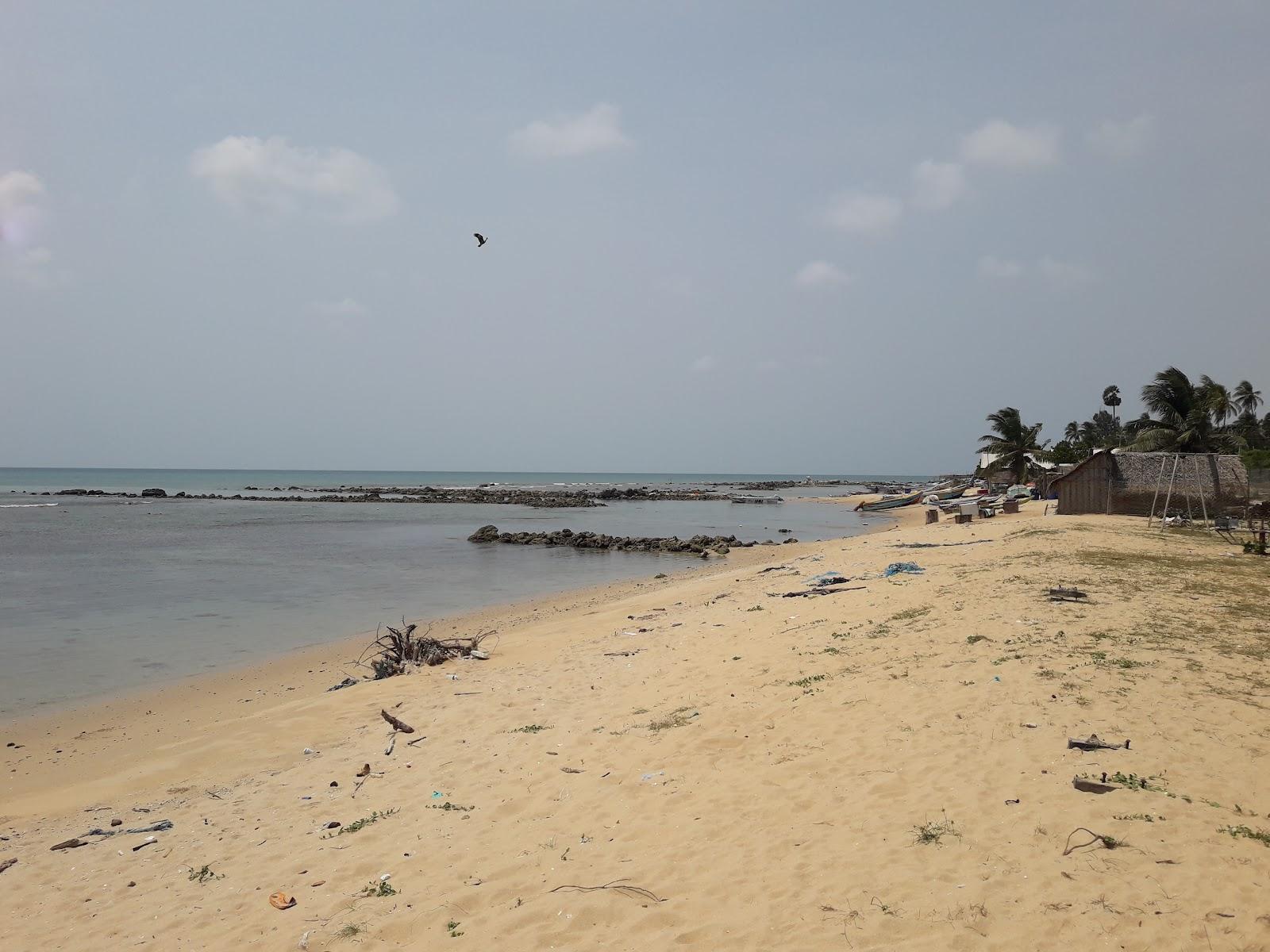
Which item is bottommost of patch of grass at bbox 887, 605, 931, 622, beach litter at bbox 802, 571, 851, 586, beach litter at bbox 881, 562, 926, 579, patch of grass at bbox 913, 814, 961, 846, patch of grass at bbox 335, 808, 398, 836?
patch of grass at bbox 335, 808, 398, 836

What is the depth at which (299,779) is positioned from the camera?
26.2 feet

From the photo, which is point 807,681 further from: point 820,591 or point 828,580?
point 828,580

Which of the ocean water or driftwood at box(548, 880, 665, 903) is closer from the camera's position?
driftwood at box(548, 880, 665, 903)

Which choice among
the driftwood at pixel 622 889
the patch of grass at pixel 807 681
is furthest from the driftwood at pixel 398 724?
the patch of grass at pixel 807 681

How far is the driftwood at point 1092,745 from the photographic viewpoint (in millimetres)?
6266

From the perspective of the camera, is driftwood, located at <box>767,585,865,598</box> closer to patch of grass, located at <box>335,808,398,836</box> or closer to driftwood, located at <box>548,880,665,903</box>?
patch of grass, located at <box>335,808,398,836</box>

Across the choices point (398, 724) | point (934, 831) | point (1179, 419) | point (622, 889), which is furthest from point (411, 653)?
point (1179, 419)

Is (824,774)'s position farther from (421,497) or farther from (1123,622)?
(421,497)

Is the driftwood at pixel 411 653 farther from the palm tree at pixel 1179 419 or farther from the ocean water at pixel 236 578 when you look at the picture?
the palm tree at pixel 1179 419

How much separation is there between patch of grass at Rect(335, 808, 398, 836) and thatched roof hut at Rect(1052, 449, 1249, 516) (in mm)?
28524

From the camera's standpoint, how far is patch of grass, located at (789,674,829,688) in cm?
891

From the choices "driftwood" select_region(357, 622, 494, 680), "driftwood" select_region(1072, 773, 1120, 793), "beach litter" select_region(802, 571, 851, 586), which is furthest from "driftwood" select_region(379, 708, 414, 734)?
"beach litter" select_region(802, 571, 851, 586)

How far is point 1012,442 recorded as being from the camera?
45.3 m

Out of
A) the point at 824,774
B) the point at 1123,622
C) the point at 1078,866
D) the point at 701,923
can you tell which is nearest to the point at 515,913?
the point at 701,923
